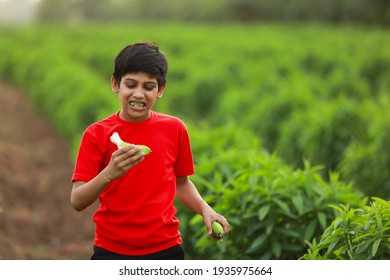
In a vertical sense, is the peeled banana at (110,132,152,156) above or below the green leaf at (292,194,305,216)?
above

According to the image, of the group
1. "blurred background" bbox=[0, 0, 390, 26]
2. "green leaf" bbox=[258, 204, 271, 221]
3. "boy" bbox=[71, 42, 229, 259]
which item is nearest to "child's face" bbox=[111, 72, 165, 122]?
"boy" bbox=[71, 42, 229, 259]

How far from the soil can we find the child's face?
2.97 meters

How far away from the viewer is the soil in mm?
5812

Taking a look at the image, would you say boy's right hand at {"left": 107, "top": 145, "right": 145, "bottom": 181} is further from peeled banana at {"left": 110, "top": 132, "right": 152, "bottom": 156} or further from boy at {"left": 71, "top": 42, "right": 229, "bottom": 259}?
boy at {"left": 71, "top": 42, "right": 229, "bottom": 259}

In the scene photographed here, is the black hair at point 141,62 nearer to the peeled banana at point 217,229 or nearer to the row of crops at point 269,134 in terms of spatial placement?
the peeled banana at point 217,229

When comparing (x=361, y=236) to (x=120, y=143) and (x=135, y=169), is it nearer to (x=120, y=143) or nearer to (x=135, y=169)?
(x=135, y=169)

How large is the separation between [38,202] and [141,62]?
5.50 meters

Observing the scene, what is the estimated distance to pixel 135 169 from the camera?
2244 millimetres

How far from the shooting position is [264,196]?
368 centimetres

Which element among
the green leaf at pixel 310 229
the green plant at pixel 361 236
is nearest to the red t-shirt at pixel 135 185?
the green plant at pixel 361 236

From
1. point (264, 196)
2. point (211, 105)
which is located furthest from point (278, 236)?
point (211, 105)

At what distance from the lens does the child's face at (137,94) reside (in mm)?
2207
